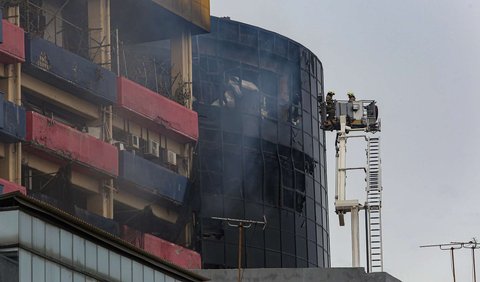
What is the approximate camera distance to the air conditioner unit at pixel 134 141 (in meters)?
112

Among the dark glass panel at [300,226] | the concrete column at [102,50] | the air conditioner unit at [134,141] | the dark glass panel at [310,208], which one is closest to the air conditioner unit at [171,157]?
the air conditioner unit at [134,141]

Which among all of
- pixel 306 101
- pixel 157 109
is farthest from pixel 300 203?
pixel 157 109

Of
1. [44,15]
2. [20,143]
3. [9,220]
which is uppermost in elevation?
[44,15]

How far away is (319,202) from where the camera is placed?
487ft

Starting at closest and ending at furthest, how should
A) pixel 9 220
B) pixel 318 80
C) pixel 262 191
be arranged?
pixel 9 220 < pixel 262 191 < pixel 318 80

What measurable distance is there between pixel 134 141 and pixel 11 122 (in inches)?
591

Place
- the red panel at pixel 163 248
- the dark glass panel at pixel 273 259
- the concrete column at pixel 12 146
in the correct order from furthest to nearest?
the dark glass panel at pixel 273 259
the red panel at pixel 163 248
the concrete column at pixel 12 146

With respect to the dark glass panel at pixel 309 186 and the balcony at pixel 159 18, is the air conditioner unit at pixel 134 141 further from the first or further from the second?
the dark glass panel at pixel 309 186

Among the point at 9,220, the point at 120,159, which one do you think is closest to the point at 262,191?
the point at 120,159

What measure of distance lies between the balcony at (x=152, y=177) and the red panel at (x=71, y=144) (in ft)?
4.51

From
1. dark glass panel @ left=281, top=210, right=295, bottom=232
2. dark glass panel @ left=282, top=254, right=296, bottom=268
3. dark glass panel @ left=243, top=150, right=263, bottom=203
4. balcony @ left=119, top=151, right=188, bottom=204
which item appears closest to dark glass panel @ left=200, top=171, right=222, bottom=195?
dark glass panel @ left=243, top=150, right=263, bottom=203

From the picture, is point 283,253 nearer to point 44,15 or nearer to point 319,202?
point 319,202

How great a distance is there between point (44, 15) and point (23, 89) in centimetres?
774

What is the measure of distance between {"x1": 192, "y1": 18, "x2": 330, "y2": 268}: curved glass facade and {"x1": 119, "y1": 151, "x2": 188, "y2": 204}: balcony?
55.0 feet
